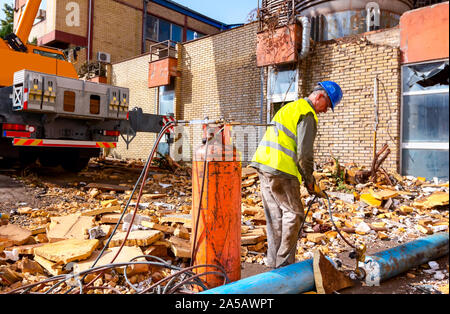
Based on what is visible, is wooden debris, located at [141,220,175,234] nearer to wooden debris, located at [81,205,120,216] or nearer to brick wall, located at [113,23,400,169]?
wooden debris, located at [81,205,120,216]

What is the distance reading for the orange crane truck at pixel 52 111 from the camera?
711 cm

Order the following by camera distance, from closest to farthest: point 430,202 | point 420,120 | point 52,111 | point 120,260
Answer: point 120,260 → point 430,202 → point 52,111 → point 420,120

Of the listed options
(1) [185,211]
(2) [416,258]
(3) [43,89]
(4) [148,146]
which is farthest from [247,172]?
(4) [148,146]

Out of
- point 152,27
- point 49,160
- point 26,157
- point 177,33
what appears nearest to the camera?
point 26,157

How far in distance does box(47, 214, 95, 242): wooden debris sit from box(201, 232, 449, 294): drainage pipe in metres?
2.52

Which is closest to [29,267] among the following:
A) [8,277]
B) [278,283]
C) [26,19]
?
[8,277]

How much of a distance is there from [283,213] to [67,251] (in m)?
2.19

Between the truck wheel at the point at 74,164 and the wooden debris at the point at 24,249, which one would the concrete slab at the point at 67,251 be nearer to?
the wooden debris at the point at 24,249

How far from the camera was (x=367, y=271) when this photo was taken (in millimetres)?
2947

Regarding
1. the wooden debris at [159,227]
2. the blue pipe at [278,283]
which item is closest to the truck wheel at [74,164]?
A: the wooden debris at [159,227]

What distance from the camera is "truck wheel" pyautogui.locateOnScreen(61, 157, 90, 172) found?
356 inches

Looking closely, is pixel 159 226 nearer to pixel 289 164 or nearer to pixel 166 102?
pixel 289 164

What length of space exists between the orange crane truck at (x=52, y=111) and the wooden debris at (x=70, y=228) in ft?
11.1
